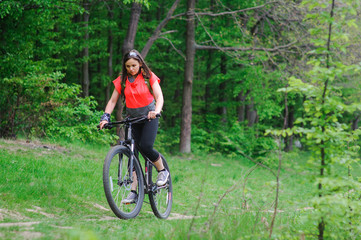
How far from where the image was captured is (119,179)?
184 inches

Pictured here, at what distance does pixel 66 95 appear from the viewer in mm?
11008

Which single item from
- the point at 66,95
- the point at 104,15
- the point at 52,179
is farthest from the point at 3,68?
the point at 104,15

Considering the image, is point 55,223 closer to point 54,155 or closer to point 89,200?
point 89,200

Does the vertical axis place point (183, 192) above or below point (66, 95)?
below

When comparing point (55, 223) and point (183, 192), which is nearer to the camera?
point (55, 223)

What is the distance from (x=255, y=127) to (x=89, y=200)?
1535 centimetres

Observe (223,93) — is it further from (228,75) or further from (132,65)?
(132,65)

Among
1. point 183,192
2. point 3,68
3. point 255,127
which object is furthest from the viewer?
Result: point 255,127

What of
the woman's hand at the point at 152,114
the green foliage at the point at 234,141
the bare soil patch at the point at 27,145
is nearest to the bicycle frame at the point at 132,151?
the woman's hand at the point at 152,114

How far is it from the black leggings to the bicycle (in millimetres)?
103

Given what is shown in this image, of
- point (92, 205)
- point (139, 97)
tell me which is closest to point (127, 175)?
point (139, 97)

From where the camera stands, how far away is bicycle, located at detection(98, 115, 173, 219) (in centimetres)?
442

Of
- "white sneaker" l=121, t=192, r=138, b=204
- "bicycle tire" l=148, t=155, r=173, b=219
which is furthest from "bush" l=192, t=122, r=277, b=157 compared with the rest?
"white sneaker" l=121, t=192, r=138, b=204

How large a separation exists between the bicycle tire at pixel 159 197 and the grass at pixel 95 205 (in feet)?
0.48
